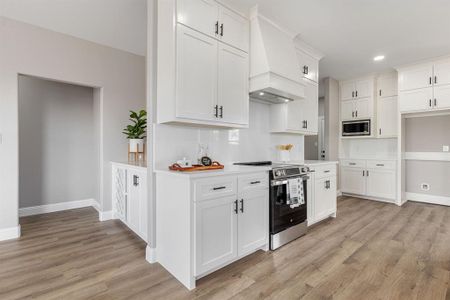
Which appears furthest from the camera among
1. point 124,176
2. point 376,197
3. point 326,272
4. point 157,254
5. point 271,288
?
point 376,197

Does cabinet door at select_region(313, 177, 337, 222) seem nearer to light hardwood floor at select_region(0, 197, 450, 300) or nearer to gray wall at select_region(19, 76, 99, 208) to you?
light hardwood floor at select_region(0, 197, 450, 300)

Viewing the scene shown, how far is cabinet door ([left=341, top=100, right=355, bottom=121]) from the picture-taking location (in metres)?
5.18

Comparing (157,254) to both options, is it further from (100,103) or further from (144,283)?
(100,103)

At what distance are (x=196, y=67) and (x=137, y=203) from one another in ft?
5.71

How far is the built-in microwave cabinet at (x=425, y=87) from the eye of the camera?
402 centimetres

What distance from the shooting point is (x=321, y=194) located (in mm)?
3350

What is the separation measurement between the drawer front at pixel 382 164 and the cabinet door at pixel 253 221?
11.9ft

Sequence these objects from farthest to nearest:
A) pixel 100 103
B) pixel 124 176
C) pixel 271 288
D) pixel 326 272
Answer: pixel 100 103 → pixel 124 176 → pixel 326 272 → pixel 271 288

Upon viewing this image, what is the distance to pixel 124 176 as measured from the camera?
123 inches

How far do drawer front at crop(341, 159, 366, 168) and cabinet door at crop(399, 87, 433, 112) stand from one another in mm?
1288

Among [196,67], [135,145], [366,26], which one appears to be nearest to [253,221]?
[196,67]

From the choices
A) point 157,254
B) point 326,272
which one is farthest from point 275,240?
point 157,254

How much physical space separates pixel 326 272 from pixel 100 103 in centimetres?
382

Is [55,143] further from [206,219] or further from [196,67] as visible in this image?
[206,219]
